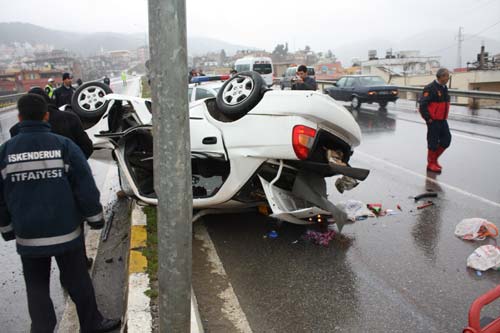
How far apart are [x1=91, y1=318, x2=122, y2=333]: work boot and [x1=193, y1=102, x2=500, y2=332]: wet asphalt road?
66cm

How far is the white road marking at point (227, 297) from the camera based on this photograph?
3.29 m

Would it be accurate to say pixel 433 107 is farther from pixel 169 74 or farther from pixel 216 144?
pixel 169 74

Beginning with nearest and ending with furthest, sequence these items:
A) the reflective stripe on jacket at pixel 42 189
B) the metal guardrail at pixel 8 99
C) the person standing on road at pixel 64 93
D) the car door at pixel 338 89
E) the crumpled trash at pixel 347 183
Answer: the reflective stripe on jacket at pixel 42 189 < the crumpled trash at pixel 347 183 < the person standing on road at pixel 64 93 < the car door at pixel 338 89 < the metal guardrail at pixel 8 99

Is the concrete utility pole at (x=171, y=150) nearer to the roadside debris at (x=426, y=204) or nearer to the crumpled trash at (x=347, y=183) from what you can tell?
the crumpled trash at (x=347, y=183)

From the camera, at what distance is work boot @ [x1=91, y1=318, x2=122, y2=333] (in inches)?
127

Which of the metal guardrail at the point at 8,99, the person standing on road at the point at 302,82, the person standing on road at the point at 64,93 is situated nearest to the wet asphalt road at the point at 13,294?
the person standing on road at the point at 64,93

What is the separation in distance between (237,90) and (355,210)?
6.95 feet

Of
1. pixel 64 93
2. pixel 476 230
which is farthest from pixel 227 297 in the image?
pixel 64 93

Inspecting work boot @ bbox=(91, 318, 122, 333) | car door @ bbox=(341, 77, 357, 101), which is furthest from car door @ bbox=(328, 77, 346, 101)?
work boot @ bbox=(91, 318, 122, 333)

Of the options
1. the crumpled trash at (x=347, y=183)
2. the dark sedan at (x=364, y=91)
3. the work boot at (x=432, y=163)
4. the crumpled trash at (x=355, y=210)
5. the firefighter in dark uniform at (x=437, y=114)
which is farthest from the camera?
the dark sedan at (x=364, y=91)

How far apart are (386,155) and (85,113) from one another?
5.96 m

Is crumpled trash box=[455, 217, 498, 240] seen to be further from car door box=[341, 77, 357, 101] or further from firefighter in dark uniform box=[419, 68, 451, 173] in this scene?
car door box=[341, 77, 357, 101]

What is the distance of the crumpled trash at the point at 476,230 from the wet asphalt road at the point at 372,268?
101 mm

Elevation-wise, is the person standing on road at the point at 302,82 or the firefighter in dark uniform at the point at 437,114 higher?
the person standing on road at the point at 302,82
